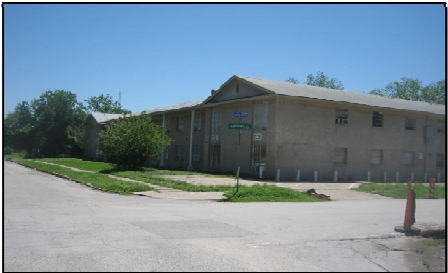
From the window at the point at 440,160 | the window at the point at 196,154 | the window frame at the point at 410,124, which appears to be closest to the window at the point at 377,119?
the window frame at the point at 410,124

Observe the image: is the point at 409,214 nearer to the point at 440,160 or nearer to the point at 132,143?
the point at 132,143

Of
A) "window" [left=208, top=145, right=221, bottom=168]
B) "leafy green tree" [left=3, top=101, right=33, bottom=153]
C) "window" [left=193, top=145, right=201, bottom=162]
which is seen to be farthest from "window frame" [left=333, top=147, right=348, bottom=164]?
"leafy green tree" [left=3, top=101, right=33, bottom=153]

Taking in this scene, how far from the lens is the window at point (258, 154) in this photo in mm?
29177

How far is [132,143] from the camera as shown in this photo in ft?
102

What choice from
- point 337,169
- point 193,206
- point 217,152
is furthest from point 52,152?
point 193,206

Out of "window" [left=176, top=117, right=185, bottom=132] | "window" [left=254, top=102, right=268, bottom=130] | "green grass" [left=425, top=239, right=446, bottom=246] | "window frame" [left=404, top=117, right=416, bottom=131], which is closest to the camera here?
"green grass" [left=425, top=239, right=446, bottom=246]

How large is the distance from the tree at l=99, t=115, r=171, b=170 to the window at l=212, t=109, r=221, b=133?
442cm

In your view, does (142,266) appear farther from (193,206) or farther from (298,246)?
(193,206)

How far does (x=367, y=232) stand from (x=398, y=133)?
25.6 metres

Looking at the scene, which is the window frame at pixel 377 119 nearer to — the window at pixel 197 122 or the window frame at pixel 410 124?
the window frame at pixel 410 124

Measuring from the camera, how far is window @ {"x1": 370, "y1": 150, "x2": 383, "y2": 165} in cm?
→ 3247

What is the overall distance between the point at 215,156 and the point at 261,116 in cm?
649

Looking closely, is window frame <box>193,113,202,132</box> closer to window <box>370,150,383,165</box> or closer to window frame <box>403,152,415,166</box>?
window <box>370,150,383,165</box>

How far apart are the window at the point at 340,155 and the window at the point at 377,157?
105 inches
